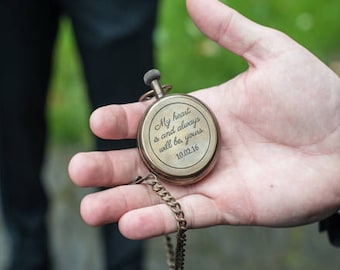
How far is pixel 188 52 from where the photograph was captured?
3.63 m

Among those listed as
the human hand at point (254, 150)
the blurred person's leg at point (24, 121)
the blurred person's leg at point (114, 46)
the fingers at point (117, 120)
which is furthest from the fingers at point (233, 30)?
the blurred person's leg at point (24, 121)

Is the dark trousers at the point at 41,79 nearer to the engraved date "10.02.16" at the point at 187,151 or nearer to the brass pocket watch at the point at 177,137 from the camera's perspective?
the brass pocket watch at the point at 177,137

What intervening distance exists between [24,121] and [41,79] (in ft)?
0.62

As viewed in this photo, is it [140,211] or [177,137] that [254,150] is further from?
[140,211]

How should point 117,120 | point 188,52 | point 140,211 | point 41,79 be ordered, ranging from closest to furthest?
1. point 140,211
2. point 117,120
3. point 41,79
4. point 188,52

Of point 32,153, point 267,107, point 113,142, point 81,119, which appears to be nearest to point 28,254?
point 32,153

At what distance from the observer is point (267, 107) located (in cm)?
173

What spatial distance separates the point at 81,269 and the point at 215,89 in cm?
135

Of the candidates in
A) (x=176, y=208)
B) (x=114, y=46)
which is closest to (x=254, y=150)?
(x=176, y=208)

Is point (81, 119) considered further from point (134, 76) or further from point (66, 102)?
point (134, 76)

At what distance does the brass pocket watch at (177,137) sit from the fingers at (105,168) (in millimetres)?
37

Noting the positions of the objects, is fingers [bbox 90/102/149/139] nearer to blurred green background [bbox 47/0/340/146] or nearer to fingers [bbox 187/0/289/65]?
fingers [bbox 187/0/289/65]

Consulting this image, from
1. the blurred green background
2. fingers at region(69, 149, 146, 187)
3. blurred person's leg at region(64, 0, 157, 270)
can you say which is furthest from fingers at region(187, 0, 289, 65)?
the blurred green background

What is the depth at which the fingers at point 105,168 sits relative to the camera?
156 cm
